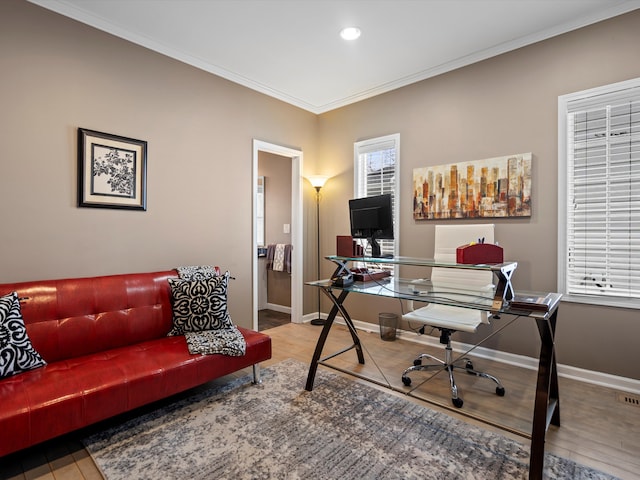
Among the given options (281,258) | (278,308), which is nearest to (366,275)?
(281,258)

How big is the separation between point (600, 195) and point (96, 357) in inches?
156

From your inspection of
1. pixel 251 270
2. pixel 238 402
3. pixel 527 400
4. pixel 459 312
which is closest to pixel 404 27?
pixel 459 312

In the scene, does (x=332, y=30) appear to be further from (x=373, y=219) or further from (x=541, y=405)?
(x=541, y=405)

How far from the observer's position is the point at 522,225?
3092 millimetres

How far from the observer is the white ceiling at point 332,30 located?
2.62 metres

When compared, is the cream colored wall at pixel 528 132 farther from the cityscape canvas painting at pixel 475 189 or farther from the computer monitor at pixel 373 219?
the computer monitor at pixel 373 219

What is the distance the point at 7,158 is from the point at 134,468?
2.24m

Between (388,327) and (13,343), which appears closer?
(13,343)

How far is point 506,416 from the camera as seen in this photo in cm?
228

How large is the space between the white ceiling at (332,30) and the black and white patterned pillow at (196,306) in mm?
2160

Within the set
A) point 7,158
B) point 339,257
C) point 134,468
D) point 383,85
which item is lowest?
point 134,468

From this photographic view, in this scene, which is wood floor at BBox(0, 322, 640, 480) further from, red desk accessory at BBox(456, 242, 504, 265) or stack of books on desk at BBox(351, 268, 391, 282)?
red desk accessory at BBox(456, 242, 504, 265)

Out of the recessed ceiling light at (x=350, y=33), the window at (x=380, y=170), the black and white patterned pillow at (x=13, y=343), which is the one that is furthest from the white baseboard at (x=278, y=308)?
the recessed ceiling light at (x=350, y=33)

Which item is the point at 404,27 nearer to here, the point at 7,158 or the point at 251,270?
the point at 251,270
